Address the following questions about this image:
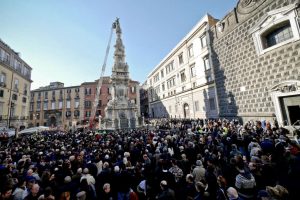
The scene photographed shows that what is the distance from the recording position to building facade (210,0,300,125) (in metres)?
11.1

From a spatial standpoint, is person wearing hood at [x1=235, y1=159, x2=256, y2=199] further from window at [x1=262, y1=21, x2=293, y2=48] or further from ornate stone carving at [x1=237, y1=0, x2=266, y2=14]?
ornate stone carving at [x1=237, y1=0, x2=266, y2=14]

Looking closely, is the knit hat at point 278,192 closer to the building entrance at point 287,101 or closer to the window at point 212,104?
the building entrance at point 287,101

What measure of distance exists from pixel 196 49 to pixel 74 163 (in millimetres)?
23973

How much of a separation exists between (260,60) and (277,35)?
2165 mm

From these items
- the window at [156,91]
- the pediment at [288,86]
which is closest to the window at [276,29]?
the pediment at [288,86]

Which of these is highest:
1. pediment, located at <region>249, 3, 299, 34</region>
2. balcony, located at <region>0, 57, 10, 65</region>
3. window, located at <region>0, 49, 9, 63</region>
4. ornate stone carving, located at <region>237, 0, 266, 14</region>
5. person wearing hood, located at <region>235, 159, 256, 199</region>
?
window, located at <region>0, 49, 9, 63</region>

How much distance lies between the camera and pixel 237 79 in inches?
627

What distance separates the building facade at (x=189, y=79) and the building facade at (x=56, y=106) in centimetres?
2500

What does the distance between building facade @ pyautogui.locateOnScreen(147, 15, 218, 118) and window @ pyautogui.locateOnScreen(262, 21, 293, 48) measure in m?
7.95

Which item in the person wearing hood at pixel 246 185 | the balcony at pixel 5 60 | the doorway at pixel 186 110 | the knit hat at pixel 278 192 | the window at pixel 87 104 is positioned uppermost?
the balcony at pixel 5 60

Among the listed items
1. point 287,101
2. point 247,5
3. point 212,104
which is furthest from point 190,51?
point 287,101

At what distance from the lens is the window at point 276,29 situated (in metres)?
10.8

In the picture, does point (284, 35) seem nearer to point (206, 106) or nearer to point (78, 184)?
point (206, 106)

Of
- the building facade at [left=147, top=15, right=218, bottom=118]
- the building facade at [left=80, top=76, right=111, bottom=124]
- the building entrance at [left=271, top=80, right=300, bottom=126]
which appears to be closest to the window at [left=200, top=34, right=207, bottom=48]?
the building facade at [left=147, top=15, right=218, bottom=118]
